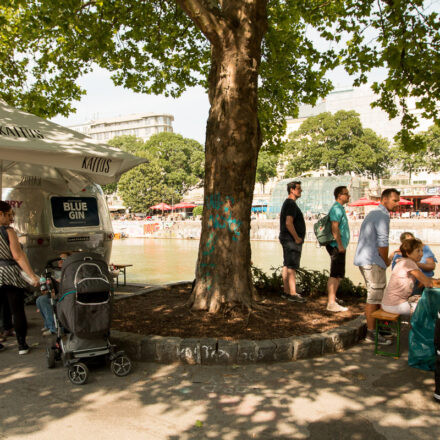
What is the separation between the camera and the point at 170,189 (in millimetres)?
65562

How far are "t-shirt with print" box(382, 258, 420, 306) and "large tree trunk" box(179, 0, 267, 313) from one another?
1.92m

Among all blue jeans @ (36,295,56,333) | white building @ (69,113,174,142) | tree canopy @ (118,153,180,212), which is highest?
white building @ (69,113,174,142)

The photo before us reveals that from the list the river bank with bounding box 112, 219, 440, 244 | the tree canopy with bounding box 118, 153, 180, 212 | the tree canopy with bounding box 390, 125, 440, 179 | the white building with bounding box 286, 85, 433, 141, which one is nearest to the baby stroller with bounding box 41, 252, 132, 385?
the river bank with bounding box 112, 219, 440, 244

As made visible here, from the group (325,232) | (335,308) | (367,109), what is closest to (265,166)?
(367,109)

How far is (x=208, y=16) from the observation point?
5734 mm

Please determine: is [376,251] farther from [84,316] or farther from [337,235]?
[84,316]

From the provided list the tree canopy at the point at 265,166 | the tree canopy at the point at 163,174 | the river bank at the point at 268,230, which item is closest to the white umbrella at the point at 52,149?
the river bank at the point at 268,230

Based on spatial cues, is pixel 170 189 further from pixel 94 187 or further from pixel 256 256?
pixel 94 187

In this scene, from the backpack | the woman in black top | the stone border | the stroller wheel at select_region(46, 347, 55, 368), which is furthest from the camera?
the backpack

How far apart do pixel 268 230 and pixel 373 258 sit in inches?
1065

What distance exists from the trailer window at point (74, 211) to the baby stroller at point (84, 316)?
395 cm

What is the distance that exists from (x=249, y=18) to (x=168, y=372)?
483 cm

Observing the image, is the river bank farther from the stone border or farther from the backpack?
the stone border

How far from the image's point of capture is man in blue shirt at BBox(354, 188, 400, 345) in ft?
17.3
